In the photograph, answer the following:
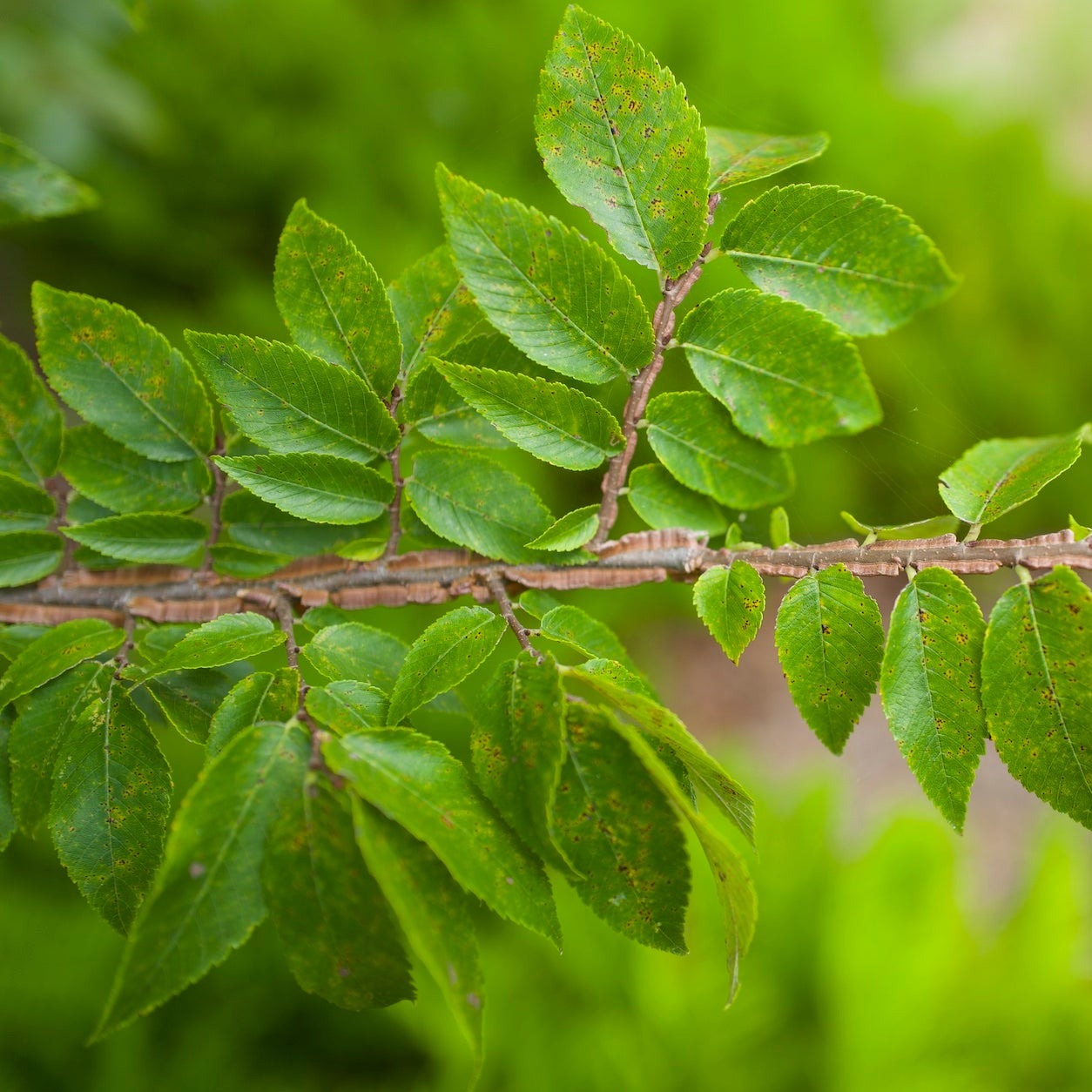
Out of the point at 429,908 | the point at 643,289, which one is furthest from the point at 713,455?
the point at 643,289

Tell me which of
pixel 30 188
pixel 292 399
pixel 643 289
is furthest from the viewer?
pixel 643 289

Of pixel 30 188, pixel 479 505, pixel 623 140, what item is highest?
pixel 30 188

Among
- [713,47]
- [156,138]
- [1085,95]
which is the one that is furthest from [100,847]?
[1085,95]

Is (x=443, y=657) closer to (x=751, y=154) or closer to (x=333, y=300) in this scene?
(x=333, y=300)

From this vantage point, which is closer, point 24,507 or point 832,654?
point 832,654

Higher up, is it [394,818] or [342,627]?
[342,627]

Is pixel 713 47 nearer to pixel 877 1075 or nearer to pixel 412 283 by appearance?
pixel 412 283

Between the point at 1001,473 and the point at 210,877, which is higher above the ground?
the point at 1001,473
